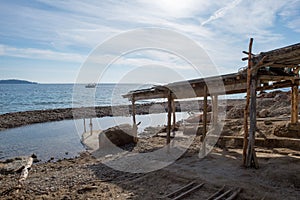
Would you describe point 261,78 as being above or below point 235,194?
above

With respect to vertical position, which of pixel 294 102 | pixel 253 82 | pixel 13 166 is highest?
pixel 253 82

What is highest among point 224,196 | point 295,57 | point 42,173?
point 295,57

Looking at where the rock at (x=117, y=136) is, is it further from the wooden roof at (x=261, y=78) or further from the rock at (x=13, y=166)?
the rock at (x=13, y=166)

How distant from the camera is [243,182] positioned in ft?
19.2

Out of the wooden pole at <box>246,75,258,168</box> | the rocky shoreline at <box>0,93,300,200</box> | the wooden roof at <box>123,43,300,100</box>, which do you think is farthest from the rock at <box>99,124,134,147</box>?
the wooden pole at <box>246,75,258,168</box>

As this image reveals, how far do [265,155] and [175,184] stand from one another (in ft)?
12.0

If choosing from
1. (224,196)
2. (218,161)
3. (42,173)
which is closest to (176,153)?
(218,161)

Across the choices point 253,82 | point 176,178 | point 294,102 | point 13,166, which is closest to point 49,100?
point 13,166

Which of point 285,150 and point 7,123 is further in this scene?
point 7,123

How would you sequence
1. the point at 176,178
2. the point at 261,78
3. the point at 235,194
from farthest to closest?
the point at 261,78, the point at 176,178, the point at 235,194

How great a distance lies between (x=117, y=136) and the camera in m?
13.0

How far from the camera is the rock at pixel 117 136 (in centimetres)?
1280

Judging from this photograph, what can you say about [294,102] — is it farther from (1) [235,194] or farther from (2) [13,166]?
(2) [13,166]

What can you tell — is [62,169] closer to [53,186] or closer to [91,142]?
[53,186]
